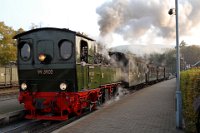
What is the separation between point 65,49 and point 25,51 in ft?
5.81

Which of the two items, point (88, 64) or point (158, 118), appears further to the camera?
point (88, 64)

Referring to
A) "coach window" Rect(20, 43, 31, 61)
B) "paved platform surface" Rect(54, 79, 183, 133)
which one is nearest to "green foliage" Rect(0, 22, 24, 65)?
"coach window" Rect(20, 43, 31, 61)

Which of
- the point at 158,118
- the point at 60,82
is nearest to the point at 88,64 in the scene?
the point at 60,82

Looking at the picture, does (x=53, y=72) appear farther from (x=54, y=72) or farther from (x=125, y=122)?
(x=125, y=122)

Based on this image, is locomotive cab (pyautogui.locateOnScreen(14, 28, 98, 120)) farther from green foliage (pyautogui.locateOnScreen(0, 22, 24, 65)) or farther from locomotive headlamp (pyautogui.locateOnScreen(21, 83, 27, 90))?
green foliage (pyautogui.locateOnScreen(0, 22, 24, 65))

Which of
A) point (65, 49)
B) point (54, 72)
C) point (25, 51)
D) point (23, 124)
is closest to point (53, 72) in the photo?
point (54, 72)

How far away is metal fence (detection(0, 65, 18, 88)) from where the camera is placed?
101ft

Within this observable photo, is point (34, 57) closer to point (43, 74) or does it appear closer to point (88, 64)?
point (43, 74)

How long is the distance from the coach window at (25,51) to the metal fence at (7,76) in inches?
751

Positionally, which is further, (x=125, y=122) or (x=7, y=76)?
(x=7, y=76)

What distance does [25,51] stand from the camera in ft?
39.4

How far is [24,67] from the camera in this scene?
39.1 feet

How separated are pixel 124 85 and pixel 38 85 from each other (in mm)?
10291

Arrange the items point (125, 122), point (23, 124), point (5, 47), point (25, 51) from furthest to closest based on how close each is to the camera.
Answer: point (5, 47) → point (25, 51) → point (23, 124) → point (125, 122)
